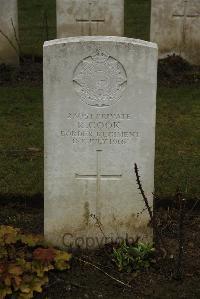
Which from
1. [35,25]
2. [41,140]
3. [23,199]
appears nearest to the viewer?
[23,199]

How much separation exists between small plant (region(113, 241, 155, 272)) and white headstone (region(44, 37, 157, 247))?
17 centimetres

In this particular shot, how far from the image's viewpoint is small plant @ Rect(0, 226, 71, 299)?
14.4 feet

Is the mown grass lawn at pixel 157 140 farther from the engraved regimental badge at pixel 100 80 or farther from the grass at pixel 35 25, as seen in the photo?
the grass at pixel 35 25

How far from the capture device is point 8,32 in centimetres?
1019

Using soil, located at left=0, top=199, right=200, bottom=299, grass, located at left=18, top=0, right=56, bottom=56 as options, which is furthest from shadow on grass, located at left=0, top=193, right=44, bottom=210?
grass, located at left=18, top=0, right=56, bottom=56

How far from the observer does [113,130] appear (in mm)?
4816

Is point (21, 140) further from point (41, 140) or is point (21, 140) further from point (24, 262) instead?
point (24, 262)

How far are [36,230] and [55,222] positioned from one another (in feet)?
1.47

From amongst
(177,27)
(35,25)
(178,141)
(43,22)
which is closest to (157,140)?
(178,141)

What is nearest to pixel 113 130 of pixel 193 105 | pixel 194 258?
pixel 194 258

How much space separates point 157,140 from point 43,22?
4.98 meters

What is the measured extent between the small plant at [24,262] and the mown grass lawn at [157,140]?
3.53ft

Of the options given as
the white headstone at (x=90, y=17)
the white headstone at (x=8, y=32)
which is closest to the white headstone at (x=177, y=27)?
the white headstone at (x=90, y=17)

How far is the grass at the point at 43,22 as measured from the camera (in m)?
12.0
